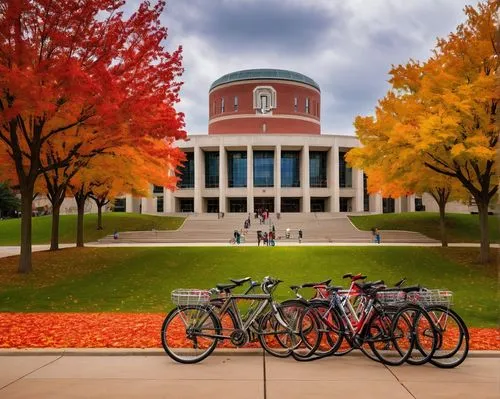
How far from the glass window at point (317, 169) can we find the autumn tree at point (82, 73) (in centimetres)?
5757

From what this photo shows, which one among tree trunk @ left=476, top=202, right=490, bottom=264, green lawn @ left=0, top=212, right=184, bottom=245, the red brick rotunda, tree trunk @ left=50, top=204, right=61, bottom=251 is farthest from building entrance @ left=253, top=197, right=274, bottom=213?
tree trunk @ left=476, top=202, right=490, bottom=264

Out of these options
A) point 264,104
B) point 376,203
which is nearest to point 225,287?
point 376,203

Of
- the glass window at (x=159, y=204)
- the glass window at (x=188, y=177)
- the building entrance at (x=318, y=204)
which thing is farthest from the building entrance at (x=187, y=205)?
the building entrance at (x=318, y=204)

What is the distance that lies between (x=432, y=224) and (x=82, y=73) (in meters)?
35.6

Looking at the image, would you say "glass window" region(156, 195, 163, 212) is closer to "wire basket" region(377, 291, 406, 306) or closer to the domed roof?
the domed roof

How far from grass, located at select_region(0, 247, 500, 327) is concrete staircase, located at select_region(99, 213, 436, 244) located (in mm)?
13184

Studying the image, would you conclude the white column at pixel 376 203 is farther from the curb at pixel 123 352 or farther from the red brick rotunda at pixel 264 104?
the curb at pixel 123 352

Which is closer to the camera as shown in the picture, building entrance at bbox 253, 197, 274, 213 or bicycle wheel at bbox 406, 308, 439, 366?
bicycle wheel at bbox 406, 308, 439, 366

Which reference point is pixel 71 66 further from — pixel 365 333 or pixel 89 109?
pixel 365 333

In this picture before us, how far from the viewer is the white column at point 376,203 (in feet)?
231

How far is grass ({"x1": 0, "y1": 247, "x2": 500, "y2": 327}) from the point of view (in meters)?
13.2

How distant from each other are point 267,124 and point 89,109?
6598 cm

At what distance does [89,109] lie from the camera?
1540 cm

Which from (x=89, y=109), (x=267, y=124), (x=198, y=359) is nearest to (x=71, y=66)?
(x=89, y=109)
